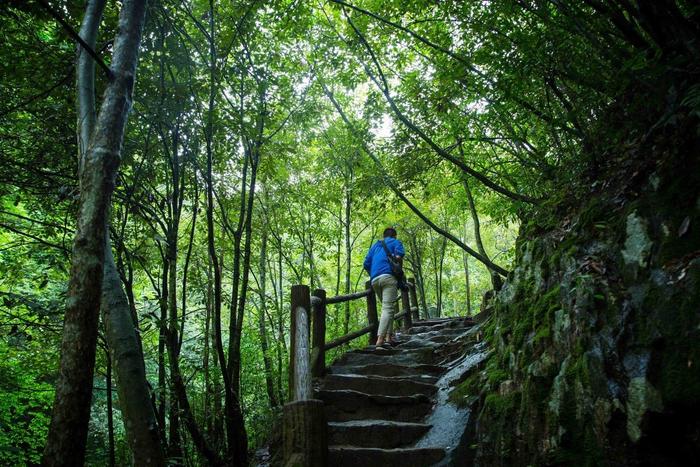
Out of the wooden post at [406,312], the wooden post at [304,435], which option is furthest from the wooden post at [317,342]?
the wooden post at [406,312]

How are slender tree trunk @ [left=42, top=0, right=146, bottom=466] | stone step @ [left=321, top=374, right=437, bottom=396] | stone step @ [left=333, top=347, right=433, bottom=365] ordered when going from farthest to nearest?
stone step @ [left=333, top=347, right=433, bottom=365]
stone step @ [left=321, top=374, right=437, bottom=396]
slender tree trunk @ [left=42, top=0, right=146, bottom=466]

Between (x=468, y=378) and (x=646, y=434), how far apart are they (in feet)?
8.21

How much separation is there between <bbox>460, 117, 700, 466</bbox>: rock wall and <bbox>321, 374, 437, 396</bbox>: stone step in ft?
4.25

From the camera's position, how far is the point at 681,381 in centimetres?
183

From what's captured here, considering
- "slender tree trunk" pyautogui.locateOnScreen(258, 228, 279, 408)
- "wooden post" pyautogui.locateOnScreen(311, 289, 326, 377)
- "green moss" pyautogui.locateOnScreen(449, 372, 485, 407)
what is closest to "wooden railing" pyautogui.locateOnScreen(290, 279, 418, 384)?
"wooden post" pyautogui.locateOnScreen(311, 289, 326, 377)

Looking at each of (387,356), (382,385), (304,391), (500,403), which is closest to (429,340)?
(387,356)

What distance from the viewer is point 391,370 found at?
5379mm

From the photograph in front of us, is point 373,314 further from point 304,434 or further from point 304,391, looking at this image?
point 304,434

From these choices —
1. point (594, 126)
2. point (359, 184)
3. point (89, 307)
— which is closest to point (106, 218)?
point (89, 307)

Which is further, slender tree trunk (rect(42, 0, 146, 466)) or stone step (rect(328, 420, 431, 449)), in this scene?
stone step (rect(328, 420, 431, 449))

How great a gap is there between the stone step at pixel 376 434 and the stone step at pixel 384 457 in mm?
268

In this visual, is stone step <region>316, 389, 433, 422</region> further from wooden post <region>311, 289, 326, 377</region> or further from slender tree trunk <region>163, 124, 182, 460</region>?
slender tree trunk <region>163, 124, 182, 460</region>

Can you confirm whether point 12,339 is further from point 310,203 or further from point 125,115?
point 125,115

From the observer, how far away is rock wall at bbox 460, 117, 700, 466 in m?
1.92
